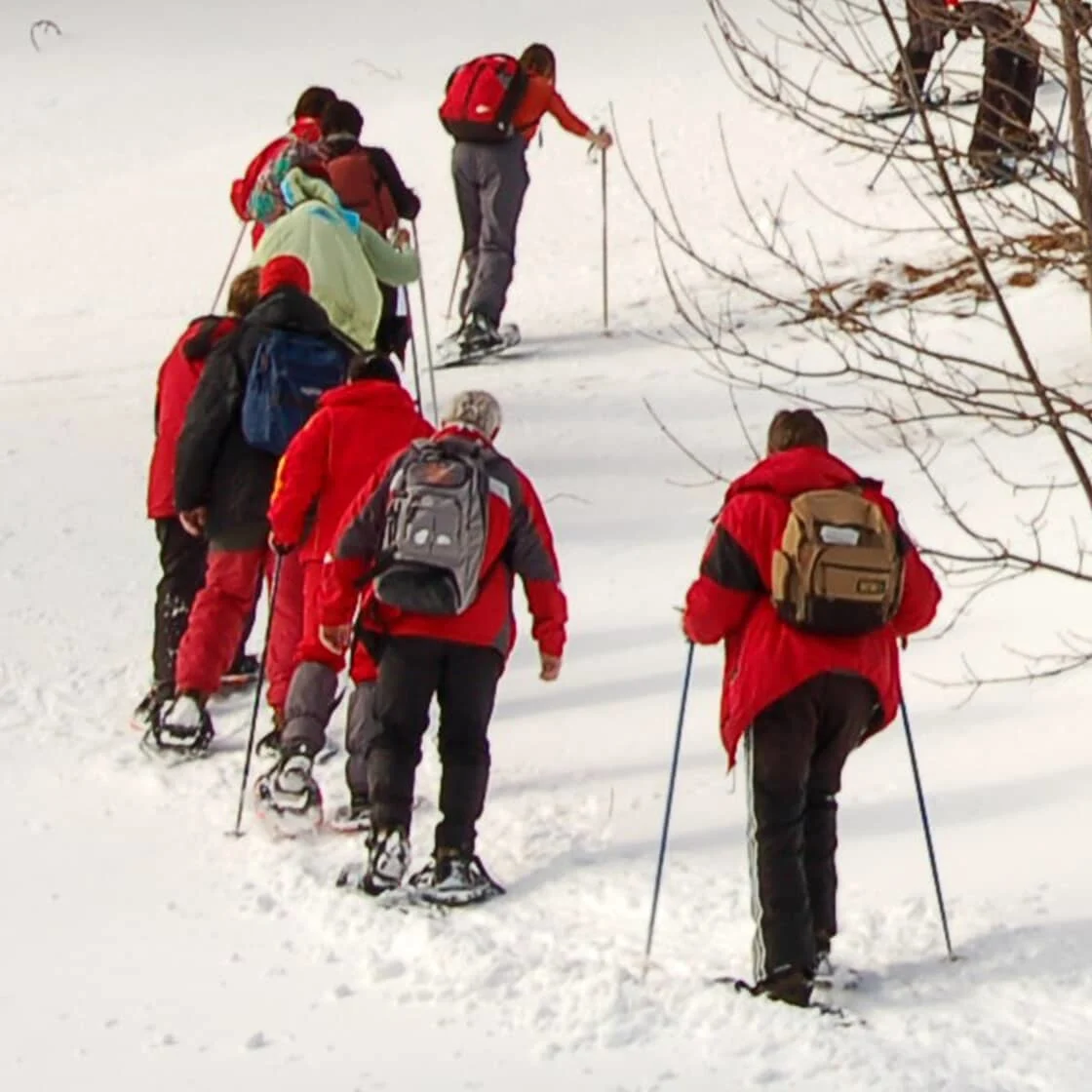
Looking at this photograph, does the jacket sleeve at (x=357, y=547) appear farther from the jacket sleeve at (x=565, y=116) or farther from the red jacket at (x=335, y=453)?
the jacket sleeve at (x=565, y=116)

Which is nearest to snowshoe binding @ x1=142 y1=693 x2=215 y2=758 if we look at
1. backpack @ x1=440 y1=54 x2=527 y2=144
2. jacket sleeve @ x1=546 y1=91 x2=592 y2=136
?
backpack @ x1=440 y1=54 x2=527 y2=144

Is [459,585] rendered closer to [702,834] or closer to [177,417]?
[702,834]

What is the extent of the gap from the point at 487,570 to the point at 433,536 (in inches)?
9.8

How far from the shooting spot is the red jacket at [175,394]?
24.0ft

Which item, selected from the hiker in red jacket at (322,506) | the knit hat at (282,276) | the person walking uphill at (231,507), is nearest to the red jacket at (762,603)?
the hiker in red jacket at (322,506)

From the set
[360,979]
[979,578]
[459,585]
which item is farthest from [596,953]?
[979,578]

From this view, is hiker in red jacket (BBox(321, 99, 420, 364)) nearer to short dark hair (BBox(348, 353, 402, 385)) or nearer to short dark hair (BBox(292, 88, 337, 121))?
short dark hair (BBox(292, 88, 337, 121))

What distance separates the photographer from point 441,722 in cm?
609

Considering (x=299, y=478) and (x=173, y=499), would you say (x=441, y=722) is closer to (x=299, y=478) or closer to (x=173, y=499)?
(x=299, y=478)

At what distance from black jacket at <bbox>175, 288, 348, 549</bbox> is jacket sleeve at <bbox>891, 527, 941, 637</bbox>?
253 cm

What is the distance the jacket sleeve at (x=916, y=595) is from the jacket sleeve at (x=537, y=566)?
3.63 ft

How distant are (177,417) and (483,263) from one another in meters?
4.48

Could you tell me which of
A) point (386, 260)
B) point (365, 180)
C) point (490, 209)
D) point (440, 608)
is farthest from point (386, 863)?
point (490, 209)

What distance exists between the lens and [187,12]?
73.5 ft
